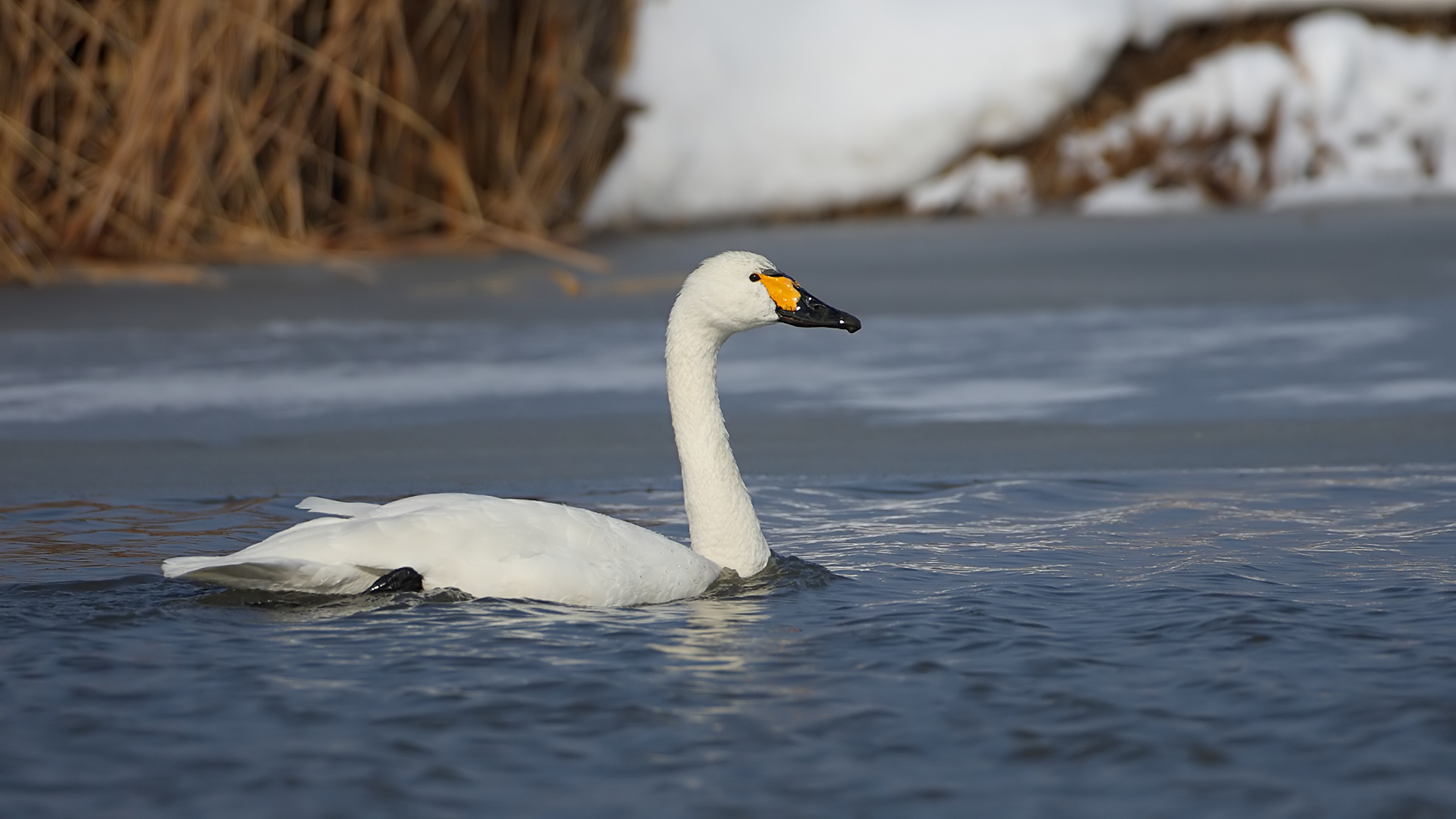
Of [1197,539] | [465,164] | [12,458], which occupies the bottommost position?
[1197,539]

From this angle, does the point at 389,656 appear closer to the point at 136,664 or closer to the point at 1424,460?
the point at 136,664

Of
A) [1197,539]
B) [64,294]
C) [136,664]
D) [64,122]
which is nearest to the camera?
[136,664]

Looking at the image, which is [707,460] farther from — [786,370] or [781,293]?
[786,370]

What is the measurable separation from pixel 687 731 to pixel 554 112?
7.22 meters

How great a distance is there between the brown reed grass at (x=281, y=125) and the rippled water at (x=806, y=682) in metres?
4.22

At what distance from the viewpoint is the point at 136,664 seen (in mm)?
3541

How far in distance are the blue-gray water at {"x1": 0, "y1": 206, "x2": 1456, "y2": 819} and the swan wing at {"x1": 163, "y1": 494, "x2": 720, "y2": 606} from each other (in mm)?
87

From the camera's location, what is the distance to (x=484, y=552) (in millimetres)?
3957

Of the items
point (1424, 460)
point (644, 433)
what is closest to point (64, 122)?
point (644, 433)

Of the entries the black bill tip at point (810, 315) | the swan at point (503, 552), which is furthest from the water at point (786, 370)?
the swan at point (503, 552)

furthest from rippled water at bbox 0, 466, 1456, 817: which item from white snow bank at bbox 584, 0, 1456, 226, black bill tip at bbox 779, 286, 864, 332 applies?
white snow bank at bbox 584, 0, 1456, 226

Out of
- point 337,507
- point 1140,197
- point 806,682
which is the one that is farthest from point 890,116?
point 806,682

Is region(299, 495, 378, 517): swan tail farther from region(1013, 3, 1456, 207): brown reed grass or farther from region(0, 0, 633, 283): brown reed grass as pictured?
region(1013, 3, 1456, 207): brown reed grass

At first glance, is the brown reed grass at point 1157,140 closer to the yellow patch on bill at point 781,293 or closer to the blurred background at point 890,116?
the blurred background at point 890,116
